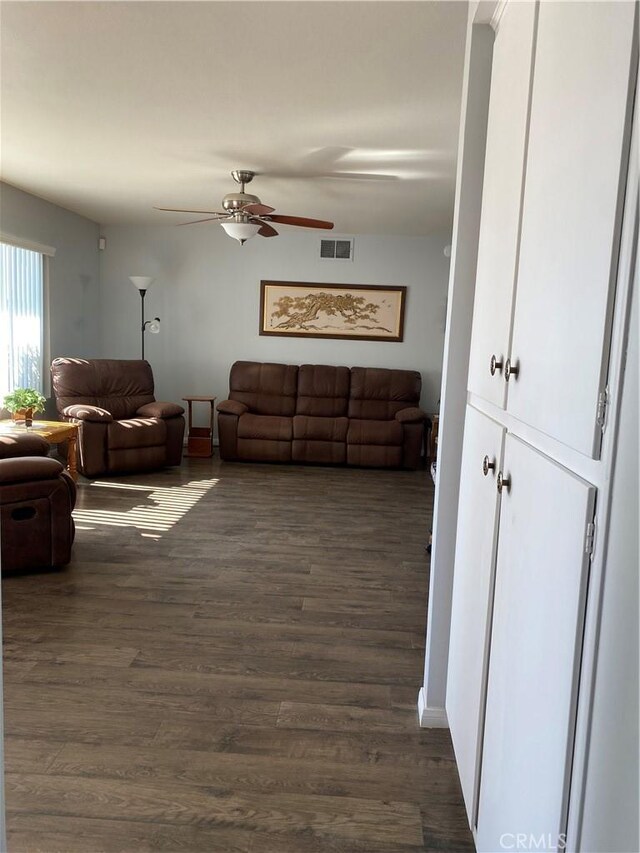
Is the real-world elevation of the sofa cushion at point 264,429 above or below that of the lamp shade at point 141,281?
below

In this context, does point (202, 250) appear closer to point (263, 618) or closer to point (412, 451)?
point (412, 451)

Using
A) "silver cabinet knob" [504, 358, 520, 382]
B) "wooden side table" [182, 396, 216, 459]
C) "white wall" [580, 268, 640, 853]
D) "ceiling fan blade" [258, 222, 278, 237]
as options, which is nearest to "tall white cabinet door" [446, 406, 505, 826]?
"silver cabinet knob" [504, 358, 520, 382]

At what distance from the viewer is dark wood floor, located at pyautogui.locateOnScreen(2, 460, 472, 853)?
1802 millimetres

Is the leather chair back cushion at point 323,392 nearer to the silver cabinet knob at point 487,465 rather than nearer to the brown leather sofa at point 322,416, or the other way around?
the brown leather sofa at point 322,416

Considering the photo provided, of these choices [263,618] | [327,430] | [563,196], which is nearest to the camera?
[563,196]

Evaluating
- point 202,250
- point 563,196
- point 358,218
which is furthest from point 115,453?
point 563,196

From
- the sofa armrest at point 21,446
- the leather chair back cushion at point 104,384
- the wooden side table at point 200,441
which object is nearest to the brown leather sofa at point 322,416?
the wooden side table at point 200,441

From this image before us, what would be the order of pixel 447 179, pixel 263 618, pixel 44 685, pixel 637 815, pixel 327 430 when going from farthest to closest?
pixel 327 430 < pixel 447 179 < pixel 263 618 < pixel 44 685 < pixel 637 815

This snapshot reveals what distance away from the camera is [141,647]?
9.00 feet

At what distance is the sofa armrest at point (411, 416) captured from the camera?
6.59 m

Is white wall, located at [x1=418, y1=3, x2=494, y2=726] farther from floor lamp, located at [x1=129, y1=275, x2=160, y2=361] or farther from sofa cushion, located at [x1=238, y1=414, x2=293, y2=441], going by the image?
floor lamp, located at [x1=129, y1=275, x2=160, y2=361]

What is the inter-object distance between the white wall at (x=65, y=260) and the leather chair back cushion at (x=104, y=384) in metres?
0.44

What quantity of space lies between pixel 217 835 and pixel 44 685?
1027mm

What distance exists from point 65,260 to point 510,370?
20.2 ft
